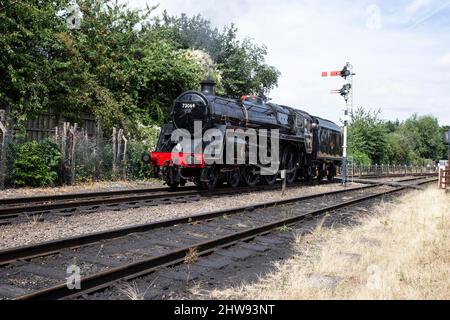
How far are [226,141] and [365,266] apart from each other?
8398 millimetres

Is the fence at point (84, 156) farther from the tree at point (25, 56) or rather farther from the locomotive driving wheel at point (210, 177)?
the locomotive driving wheel at point (210, 177)

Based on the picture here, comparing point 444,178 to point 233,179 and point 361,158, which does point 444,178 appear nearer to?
point 233,179

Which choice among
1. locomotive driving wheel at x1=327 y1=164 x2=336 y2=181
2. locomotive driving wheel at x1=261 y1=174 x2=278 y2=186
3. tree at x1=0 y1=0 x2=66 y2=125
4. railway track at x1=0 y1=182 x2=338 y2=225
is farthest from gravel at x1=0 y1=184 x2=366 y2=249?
locomotive driving wheel at x1=327 y1=164 x2=336 y2=181

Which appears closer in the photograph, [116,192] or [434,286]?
[434,286]

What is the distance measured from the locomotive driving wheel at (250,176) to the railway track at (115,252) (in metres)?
6.21

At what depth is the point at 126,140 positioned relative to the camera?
673 inches

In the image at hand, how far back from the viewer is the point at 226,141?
13703 millimetres

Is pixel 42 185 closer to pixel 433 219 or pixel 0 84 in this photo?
pixel 0 84

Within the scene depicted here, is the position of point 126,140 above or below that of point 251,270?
above

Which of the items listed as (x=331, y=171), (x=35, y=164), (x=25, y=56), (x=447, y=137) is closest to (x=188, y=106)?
(x=35, y=164)

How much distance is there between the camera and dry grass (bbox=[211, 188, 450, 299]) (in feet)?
14.8
